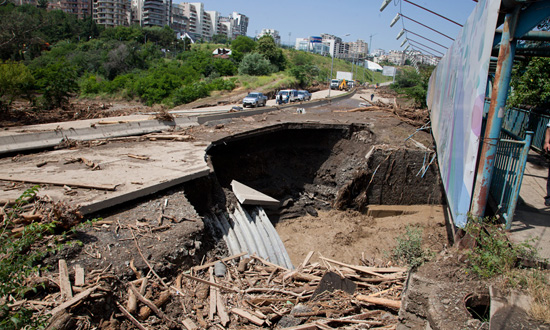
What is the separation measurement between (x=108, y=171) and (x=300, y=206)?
30.8 ft

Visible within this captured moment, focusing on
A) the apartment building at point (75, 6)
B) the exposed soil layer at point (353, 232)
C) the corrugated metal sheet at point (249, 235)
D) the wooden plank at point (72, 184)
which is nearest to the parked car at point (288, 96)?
the exposed soil layer at point (353, 232)

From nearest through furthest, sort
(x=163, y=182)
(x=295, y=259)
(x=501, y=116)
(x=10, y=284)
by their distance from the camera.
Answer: (x=10, y=284) → (x=501, y=116) → (x=163, y=182) → (x=295, y=259)

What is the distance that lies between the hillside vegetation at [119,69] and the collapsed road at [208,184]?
11.8 meters

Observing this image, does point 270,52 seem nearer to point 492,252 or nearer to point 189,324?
point 189,324

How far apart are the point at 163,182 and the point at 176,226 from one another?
4.80 ft

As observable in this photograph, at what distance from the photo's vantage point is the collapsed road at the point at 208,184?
254 inches

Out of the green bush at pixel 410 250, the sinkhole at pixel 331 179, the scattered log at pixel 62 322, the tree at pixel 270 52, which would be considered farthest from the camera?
the tree at pixel 270 52

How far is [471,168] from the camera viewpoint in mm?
5266

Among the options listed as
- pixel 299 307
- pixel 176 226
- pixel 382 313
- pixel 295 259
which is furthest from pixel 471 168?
pixel 295 259

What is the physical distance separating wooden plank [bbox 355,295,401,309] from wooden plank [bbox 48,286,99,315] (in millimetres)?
4486

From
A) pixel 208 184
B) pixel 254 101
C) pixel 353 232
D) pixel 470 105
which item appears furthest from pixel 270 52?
pixel 470 105

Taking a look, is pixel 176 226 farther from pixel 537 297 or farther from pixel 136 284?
pixel 537 297

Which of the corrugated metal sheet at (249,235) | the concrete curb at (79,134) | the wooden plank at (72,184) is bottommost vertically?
the corrugated metal sheet at (249,235)

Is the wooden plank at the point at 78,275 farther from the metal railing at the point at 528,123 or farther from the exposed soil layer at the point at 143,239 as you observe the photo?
the metal railing at the point at 528,123
